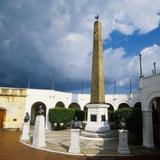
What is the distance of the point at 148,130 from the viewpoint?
12227mm

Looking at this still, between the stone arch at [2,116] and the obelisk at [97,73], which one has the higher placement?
the obelisk at [97,73]

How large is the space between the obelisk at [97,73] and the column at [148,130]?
3840 mm

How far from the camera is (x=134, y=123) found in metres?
13.4

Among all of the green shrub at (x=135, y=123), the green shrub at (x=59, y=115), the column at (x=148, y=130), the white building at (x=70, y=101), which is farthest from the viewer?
the green shrub at (x=59, y=115)

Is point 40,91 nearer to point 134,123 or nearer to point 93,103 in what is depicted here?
point 93,103

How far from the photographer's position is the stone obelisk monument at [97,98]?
50.1ft

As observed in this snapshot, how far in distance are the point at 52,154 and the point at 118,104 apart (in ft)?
69.4

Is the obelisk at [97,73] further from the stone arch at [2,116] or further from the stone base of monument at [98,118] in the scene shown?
the stone arch at [2,116]

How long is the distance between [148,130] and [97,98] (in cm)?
452

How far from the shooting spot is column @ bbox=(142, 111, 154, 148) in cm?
1204

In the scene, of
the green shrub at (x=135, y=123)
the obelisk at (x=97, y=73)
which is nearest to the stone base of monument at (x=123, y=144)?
the green shrub at (x=135, y=123)

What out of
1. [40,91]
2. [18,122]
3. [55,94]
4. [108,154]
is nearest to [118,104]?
[55,94]

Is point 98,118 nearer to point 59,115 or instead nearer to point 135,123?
point 135,123

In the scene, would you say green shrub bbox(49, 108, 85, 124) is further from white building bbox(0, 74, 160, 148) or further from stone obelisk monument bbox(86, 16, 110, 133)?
stone obelisk monument bbox(86, 16, 110, 133)
